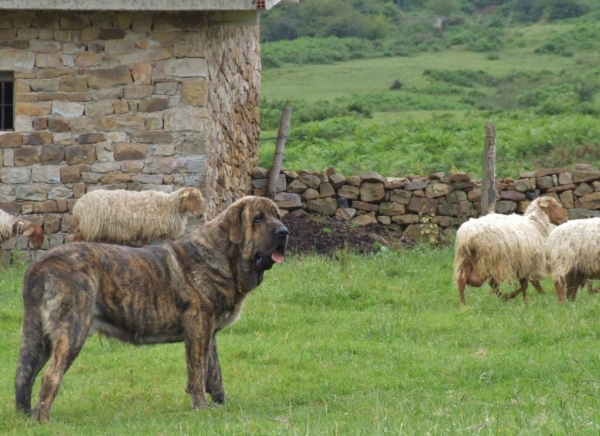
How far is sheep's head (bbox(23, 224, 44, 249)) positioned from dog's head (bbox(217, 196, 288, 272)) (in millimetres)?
7794

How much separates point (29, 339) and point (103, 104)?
27.5 ft

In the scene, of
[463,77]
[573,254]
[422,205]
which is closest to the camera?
[573,254]

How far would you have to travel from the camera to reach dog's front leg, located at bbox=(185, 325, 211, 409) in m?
7.76

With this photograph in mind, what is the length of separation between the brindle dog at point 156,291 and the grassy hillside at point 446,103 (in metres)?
12.6

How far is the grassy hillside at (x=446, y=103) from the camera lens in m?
22.8

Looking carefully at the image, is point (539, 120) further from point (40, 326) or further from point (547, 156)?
point (40, 326)

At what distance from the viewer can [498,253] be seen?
38.5 ft

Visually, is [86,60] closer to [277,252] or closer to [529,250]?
[529,250]

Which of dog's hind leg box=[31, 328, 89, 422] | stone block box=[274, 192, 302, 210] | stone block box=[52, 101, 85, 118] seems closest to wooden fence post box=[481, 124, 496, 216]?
stone block box=[274, 192, 302, 210]

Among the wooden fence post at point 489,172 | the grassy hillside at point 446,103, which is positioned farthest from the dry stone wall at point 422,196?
the grassy hillside at point 446,103

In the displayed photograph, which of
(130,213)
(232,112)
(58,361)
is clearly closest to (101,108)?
(130,213)

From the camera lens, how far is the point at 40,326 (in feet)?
24.0

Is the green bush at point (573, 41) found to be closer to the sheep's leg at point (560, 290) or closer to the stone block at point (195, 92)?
the stone block at point (195, 92)

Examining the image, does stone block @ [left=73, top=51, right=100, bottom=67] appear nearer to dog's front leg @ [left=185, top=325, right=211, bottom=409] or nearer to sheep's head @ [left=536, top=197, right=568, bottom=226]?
sheep's head @ [left=536, top=197, right=568, bottom=226]
